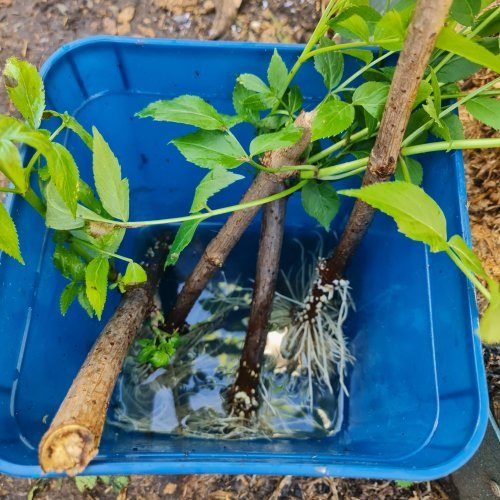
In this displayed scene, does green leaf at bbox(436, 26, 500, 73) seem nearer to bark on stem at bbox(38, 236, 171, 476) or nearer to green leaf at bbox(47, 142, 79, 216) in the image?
green leaf at bbox(47, 142, 79, 216)

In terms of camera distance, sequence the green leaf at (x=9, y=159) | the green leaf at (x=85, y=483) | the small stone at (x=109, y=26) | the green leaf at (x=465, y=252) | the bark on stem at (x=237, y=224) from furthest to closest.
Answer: the small stone at (x=109, y=26), the green leaf at (x=85, y=483), the bark on stem at (x=237, y=224), the green leaf at (x=465, y=252), the green leaf at (x=9, y=159)

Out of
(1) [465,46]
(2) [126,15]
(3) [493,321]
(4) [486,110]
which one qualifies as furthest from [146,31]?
(3) [493,321]

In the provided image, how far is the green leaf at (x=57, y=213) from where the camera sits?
2.00 feet

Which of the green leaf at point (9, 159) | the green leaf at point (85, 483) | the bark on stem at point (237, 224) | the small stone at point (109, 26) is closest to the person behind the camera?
the green leaf at point (9, 159)

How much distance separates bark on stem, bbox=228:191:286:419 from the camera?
910 millimetres

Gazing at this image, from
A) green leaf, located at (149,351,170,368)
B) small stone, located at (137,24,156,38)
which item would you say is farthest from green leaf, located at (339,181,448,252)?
small stone, located at (137,24,156,38)

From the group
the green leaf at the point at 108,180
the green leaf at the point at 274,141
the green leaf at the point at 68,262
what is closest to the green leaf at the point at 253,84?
the green leaf at the point at 274,141

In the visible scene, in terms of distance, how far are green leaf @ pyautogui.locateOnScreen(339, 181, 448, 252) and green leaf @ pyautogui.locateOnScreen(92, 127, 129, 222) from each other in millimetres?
281

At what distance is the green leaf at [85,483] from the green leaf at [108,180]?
0.67 m

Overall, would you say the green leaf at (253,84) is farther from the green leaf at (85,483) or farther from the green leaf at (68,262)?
the green leaf at (85,483)

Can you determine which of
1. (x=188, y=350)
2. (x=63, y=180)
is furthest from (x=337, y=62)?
(x=188, y=350)

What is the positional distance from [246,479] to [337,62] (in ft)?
2.69

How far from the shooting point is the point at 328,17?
636 mm

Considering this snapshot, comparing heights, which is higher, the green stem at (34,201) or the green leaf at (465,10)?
the green leaf at (465,10)
